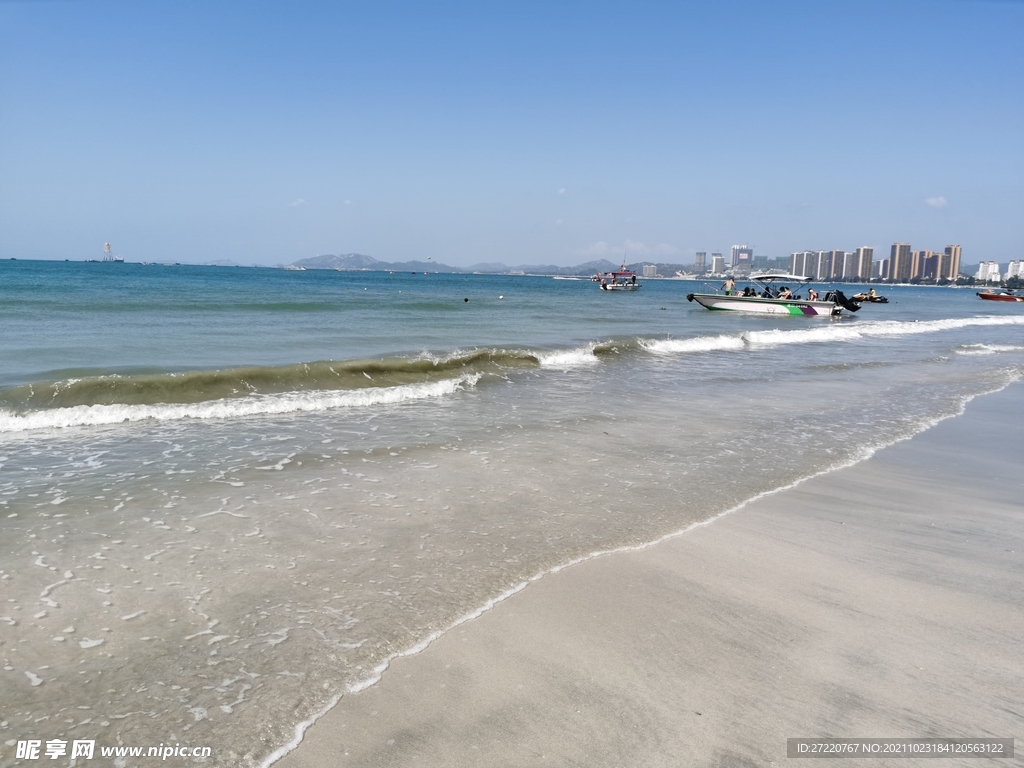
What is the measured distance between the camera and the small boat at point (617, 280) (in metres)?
80.5

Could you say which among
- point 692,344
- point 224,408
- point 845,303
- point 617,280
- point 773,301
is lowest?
point 692,344

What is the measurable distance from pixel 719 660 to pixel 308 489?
4.52m

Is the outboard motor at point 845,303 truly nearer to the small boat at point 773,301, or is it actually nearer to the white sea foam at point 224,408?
Result: the small boat at point 773,301

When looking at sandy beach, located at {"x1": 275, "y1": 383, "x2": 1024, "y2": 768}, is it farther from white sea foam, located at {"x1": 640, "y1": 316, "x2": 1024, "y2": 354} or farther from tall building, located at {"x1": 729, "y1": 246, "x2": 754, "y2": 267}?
tall building, located at {"x1": 729, "y1": 246, "x2": 754, "y2": 267}

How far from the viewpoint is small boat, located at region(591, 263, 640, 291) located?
80.5 metres

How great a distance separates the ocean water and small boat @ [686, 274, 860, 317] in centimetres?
2665

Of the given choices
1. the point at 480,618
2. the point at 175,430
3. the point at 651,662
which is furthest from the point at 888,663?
the point at 175,430

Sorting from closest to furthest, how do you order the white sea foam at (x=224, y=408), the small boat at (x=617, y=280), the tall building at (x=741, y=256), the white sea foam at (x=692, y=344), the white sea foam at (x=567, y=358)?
the white sea foam at (x=224, y=408)
the white sea foam at (x=567, y=358)
the white sea foam at (x=692, y=344)
the small boat at (x=617, y=280)
the tall building at (x=741, y=256)

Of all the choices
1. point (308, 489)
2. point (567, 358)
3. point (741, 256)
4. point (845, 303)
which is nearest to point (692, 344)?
point (567, 358)

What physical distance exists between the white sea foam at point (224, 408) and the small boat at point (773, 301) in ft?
120

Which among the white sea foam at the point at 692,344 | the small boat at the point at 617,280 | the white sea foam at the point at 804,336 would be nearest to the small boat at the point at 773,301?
the white sea foam at the point at 804,336

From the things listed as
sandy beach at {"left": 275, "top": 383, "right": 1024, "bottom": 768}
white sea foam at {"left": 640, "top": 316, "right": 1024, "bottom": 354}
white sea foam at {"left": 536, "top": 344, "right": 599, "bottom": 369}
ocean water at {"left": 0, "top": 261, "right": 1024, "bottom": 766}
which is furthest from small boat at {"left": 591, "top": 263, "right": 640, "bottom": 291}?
sandy beach at {"left": 275, "top": 383, "right": 1024, "bottom": 768}

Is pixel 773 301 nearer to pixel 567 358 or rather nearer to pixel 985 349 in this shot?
pixel 985 349

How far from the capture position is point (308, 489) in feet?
22.5
